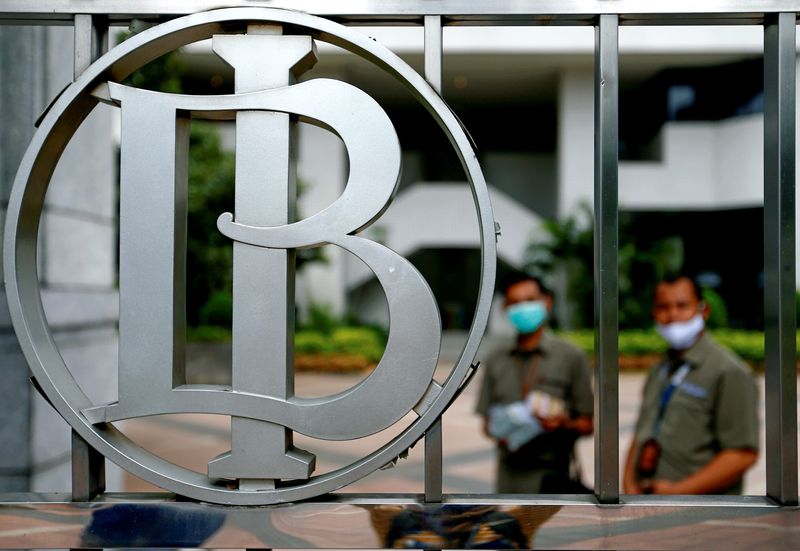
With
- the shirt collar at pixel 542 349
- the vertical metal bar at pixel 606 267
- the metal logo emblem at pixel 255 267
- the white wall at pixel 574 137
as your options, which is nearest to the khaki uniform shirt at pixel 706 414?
the shirt collar at pixel 542 349

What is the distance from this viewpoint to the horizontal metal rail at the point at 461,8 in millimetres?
1563

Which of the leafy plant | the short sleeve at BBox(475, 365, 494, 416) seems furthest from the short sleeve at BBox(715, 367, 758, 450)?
the leafy plant

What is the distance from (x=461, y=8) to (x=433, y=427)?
99 cm

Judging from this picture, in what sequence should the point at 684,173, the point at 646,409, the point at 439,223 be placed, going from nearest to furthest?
the point at 646,409, the point at 684,173, the point at 439,223

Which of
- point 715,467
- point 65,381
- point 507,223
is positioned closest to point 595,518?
point 65,381

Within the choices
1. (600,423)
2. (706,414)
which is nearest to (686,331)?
(706,414)

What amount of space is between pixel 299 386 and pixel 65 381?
9.88m

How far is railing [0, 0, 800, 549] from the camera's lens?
1525 mm

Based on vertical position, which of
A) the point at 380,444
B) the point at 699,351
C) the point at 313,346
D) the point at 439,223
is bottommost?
the point at 380,444

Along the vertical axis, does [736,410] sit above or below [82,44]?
below

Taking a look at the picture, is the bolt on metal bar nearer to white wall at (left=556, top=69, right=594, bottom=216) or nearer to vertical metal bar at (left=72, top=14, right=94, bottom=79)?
vertical metal bar at (left=72, top=14, right=94, bottom=79)

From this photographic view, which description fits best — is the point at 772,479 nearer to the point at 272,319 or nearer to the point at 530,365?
the point at 272,319

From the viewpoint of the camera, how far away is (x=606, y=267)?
155 centimetres

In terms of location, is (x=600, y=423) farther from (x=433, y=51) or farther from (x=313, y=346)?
(x=313, y=346)
